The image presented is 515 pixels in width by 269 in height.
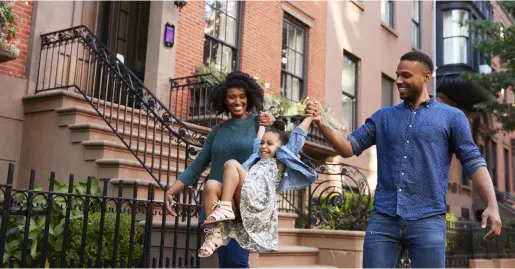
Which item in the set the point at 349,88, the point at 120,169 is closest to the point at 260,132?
the point at 120,169

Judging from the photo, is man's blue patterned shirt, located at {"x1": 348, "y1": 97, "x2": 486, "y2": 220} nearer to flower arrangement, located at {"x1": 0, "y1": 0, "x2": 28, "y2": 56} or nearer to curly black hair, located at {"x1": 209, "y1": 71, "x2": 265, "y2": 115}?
curly black hair, located at {"x1": 209, "y1": 71, "x2": 265, "y2": 115}

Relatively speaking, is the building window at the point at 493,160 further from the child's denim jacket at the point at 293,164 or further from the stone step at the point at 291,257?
the child's denim jacket at the point at 293,164

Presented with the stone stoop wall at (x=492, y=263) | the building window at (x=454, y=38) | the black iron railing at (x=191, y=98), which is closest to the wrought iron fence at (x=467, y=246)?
the stone stoop wall at (x=492, y=263)

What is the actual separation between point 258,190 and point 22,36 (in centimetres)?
618

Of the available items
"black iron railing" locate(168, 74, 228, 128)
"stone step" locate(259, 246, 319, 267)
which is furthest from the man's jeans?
"black iron railing" locate(168, 74, 228, 128)

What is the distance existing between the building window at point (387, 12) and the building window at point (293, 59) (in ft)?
15.5

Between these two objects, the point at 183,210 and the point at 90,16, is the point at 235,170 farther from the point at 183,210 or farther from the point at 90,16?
the point at 90,16

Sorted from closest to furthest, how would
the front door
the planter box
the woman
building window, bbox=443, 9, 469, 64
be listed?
1. the woman
2. the planter box
3. the front door
4. building window, bbox=443, 9, 469, 64

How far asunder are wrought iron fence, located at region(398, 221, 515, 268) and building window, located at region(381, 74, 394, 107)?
240 inches

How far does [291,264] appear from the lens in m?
7.01

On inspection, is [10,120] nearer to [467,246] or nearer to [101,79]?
[101,79]

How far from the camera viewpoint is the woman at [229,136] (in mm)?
3479

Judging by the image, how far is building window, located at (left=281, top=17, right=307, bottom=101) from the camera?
13349 millimetres

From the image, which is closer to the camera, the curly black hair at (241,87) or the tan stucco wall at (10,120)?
the curly black hair at (241,87)
